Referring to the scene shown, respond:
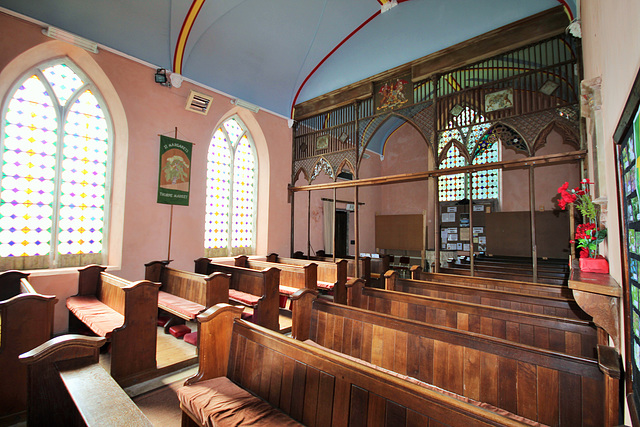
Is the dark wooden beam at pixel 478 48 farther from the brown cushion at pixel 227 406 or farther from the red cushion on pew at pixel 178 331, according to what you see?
the brown cushion at pixel 227 406

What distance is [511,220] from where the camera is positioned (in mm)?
8992

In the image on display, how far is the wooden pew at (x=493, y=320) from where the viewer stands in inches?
77.4

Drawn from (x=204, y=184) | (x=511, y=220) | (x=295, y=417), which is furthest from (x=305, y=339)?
(x=511, y=220)

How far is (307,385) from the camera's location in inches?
59.9

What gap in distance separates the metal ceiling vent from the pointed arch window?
1.96ft

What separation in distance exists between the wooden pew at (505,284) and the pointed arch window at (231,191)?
4089mm

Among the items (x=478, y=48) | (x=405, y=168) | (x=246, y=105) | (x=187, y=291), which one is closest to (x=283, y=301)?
(x=187, y=291)

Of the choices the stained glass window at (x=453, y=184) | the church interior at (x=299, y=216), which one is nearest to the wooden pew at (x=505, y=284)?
the church interior at (x=299, y=216)

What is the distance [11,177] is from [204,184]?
2686 mm

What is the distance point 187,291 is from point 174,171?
101 inches

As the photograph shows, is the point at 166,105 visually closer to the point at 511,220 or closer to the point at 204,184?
the point at 204,184

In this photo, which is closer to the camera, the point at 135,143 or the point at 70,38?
the point at 70,38

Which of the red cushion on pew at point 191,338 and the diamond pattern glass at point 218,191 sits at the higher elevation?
the diamond pattern glass at point 218,191

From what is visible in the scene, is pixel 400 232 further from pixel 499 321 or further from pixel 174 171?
pixel 499 321
